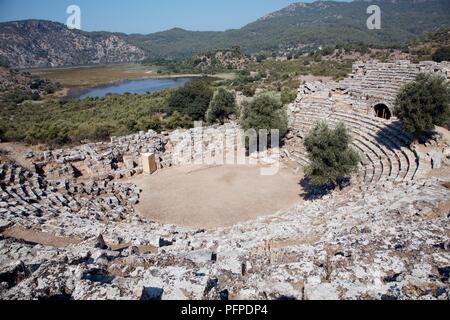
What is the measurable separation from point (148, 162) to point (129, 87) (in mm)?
90510

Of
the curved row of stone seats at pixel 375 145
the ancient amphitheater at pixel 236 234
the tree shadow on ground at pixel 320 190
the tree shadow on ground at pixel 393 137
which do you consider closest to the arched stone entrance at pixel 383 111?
the ancient amphitheater at pixel 236 234

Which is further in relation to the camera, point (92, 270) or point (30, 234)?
point (30, 234)

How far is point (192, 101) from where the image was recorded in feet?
139

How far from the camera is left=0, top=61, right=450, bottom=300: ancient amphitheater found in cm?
638

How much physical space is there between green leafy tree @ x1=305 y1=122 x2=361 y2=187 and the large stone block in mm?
11494

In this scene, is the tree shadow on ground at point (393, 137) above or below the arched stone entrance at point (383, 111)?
below

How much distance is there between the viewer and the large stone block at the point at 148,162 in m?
23.0

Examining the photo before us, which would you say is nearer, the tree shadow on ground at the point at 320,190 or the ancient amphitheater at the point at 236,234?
the ancient amphitheater at the point at 236,234

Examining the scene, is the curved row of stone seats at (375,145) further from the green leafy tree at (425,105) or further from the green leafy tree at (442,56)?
the green leafy tree at (442,56)

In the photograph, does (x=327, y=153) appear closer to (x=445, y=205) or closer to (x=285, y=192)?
(x=285, y=192)

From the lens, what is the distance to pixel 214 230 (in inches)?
599

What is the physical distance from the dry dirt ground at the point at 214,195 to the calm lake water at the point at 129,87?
71.1m
